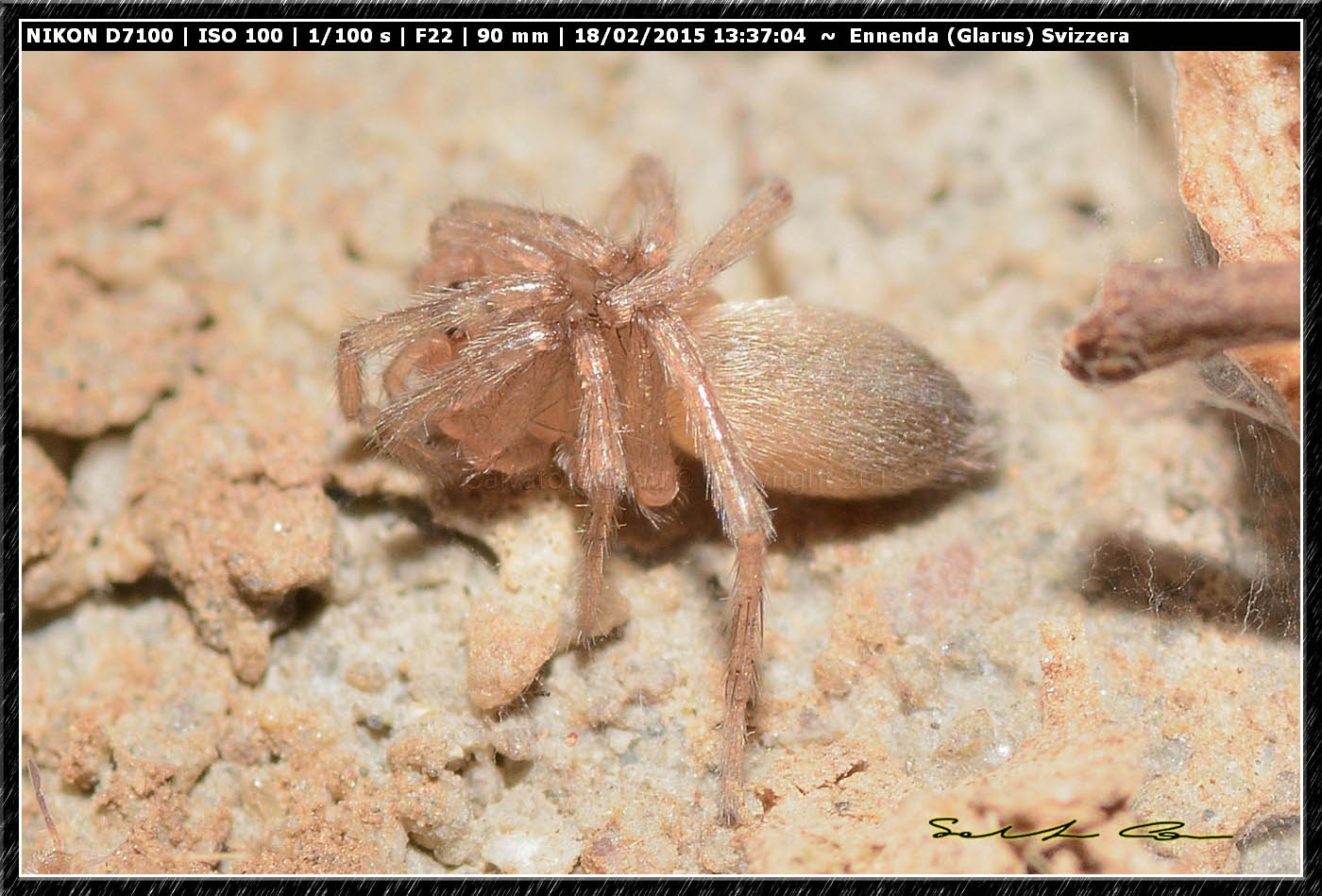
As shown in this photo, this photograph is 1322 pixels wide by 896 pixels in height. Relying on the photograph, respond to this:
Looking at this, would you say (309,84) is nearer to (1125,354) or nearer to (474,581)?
(474,581)

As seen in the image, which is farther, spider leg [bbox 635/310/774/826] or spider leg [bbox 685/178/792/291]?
spider leg [bbox 685/178/792/291]

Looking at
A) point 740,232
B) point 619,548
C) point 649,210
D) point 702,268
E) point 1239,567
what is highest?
point 649,210

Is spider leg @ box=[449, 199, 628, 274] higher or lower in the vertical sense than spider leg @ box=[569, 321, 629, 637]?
higher

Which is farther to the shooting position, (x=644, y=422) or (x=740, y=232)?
(x=740, y=232)

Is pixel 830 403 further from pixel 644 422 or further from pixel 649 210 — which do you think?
pixel 649 210

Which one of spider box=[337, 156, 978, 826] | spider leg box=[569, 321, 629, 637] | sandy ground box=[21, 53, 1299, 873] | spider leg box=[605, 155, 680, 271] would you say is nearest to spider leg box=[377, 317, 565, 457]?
spider box=[337, 156, 978, 826]

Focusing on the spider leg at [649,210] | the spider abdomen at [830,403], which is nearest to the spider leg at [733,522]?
the spider abdomen at [830,403]

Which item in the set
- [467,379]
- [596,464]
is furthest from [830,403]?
[467,379]

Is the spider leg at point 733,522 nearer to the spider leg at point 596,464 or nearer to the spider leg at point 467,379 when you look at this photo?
the spider leg at point 596,464

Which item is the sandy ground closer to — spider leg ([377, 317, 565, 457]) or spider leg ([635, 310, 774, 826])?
spider leg ([635, 310, 774, 826])
